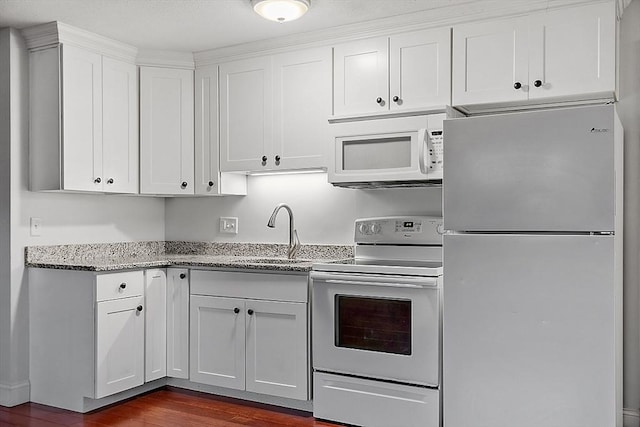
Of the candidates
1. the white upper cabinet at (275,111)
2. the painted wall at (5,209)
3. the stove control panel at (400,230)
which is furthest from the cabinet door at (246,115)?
Answer: the painted wall at (5,209)

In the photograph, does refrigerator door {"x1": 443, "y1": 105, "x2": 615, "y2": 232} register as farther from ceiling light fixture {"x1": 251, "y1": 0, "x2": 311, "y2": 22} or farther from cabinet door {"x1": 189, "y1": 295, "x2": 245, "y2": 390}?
cabinet door {"x1": 189, "y1": 295, "x2": 245, "y2": 390}

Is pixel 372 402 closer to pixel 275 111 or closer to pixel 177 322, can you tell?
pixel 177 322

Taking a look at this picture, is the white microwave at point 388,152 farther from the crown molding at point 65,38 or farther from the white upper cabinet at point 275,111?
the crown molding at point 65,38

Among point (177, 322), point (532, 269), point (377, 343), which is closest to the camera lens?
point (532, 269)

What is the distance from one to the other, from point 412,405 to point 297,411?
0.75 metres

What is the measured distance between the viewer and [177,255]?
4.34 meters

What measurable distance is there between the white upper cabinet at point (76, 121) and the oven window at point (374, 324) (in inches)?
68.5

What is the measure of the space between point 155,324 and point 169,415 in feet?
1.93

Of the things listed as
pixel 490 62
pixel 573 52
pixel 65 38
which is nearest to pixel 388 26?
pixel 490 62

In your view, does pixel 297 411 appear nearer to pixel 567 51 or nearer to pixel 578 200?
pixel 578 200

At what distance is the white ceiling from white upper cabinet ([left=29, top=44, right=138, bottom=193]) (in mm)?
214

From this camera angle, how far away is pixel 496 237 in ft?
8.46

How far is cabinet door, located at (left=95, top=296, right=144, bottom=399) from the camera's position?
331cm

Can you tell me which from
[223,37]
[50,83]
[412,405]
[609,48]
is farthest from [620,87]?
[50,83]
